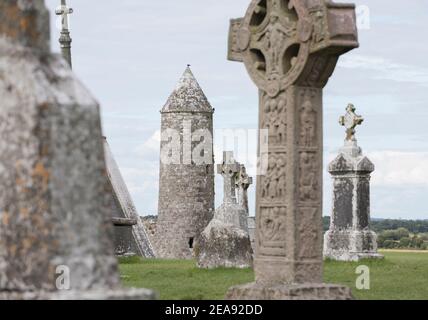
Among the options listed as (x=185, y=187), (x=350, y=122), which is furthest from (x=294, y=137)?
(x=185, y=187)

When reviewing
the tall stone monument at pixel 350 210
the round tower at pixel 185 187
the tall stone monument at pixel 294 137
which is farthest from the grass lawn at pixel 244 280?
the round tower at pixel 185 187

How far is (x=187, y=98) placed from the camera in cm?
4538

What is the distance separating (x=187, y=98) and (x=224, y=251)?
27.4 metres

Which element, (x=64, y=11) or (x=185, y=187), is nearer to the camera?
(x=64, y=11)

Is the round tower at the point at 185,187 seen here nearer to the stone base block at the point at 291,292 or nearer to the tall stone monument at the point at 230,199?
the tall stone monument at the point at 230,199

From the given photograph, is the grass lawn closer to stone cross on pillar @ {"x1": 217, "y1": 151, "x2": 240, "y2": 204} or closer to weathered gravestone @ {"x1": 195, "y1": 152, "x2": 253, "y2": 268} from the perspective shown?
weathered gravestone @ {"x1": 195, "y1": 152, "x2": 253, "y2": 268}

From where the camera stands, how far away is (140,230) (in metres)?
29.7

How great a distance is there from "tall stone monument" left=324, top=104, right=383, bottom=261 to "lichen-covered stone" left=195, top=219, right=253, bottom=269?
2939 millimetres

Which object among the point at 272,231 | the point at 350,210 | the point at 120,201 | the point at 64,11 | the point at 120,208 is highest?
the point at 64,11

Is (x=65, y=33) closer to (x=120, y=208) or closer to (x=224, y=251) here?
Answer: (x=120, y=208)

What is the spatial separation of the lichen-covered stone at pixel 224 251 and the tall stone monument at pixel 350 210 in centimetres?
294

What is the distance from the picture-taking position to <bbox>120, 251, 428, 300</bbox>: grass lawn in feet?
40.8

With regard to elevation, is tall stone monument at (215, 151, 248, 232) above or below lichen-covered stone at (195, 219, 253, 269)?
above

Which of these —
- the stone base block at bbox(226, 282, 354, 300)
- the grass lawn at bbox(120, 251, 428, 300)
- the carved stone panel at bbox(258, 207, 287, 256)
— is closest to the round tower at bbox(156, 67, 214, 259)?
the grass lawn at bbox(120, 251, 428, 300)
